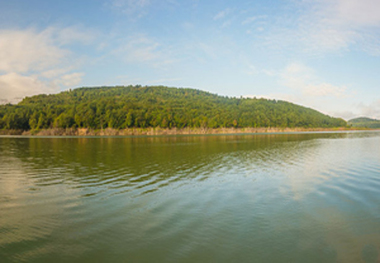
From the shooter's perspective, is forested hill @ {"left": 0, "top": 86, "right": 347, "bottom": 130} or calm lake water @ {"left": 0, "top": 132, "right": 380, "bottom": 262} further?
forested hill @ {"left": 0, "top": 86, "right": 347, "bottom": 130}

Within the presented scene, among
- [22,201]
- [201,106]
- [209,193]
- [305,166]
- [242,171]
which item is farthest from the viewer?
[201,106]

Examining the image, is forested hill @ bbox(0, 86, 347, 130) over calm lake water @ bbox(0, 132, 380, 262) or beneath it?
over

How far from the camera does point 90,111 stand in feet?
236

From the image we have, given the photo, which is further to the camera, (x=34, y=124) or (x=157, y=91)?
(x=157, y=91)

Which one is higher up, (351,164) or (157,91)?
(157,91)

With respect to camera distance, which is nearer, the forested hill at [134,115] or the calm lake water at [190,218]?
the calm lake water at [190,218]

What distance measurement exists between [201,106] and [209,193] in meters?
97.2

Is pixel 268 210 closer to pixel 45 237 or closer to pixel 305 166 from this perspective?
pixel 45 237

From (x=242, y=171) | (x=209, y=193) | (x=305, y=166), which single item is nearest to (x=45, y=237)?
(x=209, y=193)

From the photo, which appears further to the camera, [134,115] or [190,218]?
[134,115]

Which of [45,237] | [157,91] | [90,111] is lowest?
[45,237]

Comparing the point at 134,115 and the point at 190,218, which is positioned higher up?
the point at 134,115

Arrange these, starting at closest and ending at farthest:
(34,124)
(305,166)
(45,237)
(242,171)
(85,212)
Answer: (45,237), (85,212), (242,171), (305,166), (34,124)

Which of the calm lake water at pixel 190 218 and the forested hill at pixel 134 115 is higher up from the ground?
the forested hill at pixel 134 115
